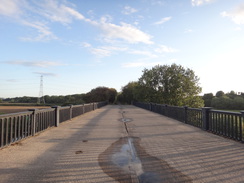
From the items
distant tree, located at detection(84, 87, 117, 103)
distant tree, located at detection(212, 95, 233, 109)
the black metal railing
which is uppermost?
distant tree, located at detection(84, 87, 117, 103)

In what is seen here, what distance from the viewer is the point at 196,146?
538 centimetres

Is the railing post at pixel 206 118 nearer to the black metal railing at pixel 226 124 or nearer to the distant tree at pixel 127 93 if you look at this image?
the black metal railing at pixel 226 124

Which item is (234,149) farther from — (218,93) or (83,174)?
(218,93)

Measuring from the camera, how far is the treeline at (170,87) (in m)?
36.4

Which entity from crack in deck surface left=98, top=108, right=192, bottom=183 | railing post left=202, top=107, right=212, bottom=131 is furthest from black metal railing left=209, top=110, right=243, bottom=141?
crack in deck surface left=98, top=108, right=192, bottom=183

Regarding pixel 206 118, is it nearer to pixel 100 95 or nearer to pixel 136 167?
pixel 136 167

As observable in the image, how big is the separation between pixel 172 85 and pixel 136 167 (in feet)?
116

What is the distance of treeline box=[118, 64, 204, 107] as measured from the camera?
36375 mm

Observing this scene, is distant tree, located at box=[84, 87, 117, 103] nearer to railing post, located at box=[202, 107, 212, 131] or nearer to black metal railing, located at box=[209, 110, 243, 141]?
railing post, located at box=[202, 107, 212, 131]

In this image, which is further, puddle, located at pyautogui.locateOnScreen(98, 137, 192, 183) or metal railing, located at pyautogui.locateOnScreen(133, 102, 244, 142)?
metal railing, located at pyautogui.locateOnScreen(133, 102, 244, 142)

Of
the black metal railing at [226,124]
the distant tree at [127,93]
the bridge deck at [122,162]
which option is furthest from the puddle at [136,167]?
the distant tree at [127,93]

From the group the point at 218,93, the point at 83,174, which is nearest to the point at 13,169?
the point at 83,174

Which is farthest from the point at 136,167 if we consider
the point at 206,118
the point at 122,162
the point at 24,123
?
the point at 206,118

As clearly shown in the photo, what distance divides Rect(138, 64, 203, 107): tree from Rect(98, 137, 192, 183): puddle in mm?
32723
